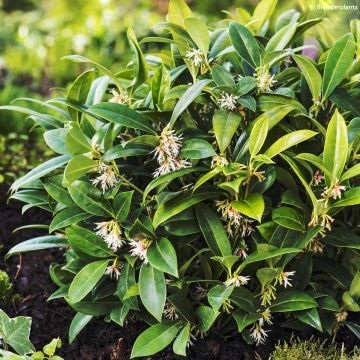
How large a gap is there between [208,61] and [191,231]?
583 millimetres

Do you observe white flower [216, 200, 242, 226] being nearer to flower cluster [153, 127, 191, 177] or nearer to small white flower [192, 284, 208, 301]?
flower cluster [153, 127, 191, 177]

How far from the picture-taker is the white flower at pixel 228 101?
83.0 inches

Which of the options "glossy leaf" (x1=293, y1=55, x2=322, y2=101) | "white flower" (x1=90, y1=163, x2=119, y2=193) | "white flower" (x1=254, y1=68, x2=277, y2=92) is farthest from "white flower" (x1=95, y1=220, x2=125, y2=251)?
"glossy leaf" (x1=293, y1=55, x2=322, y2=101)

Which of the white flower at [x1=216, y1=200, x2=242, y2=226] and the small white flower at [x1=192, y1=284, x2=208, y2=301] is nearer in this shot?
the white flower at [x1=216, y1=200, x2=242, y2=226]

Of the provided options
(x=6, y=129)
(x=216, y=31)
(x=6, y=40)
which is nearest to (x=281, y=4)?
(x=6, y=40)

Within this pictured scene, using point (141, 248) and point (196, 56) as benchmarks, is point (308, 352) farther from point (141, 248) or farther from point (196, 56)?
point (196, 56)

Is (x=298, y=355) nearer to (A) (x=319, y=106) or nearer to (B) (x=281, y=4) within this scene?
(A) (x=319, y=106)

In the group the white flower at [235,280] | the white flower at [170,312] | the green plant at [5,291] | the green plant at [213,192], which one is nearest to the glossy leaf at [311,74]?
the green plant at [213,192]

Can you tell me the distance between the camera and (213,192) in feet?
7.06

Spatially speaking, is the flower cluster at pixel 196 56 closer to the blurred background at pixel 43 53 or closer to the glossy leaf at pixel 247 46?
the glossy leaf at pixel 247 46

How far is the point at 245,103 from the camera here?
81.3 inches

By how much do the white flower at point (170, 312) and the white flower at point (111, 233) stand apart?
290 millimetres

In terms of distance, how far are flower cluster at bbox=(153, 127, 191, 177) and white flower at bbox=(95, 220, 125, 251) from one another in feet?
0.78

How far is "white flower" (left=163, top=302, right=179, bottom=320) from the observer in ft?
7.66
